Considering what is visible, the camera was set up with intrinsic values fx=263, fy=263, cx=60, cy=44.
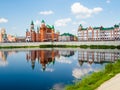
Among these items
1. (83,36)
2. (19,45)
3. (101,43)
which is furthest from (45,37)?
(101,43)

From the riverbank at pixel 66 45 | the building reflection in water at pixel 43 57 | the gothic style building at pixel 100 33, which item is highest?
the gothic style building at pixel 100 33

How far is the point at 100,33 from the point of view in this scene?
174500 mm

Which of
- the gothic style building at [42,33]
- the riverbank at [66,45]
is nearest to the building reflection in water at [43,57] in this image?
the riverbank at [66,45]

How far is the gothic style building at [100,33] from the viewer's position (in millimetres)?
165488

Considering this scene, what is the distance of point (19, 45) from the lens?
451 ft

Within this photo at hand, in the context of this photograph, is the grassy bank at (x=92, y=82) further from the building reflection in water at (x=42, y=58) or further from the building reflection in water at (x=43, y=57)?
the building reflection in water at (x=42, y=58)

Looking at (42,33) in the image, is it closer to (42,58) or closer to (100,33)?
(100,33)

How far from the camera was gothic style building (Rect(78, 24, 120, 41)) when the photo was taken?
165488 millimetres

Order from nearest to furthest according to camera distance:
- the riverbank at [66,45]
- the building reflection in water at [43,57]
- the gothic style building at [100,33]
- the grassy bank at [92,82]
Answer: the grassy bank at [92,82] < the building reflection in water at [43,57] < the riverbank at [66,45] < the gothic style building at [100,33]

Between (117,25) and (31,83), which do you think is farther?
(117,25)

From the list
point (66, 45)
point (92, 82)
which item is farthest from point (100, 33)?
point (92, 82)

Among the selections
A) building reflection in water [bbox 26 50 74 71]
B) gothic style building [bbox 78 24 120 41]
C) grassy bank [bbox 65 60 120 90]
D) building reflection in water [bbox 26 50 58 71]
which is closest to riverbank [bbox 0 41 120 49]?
building reflection in water [bbox 26 50 74 71]

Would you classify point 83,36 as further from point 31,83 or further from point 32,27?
point 31,83

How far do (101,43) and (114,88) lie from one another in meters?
95.9
